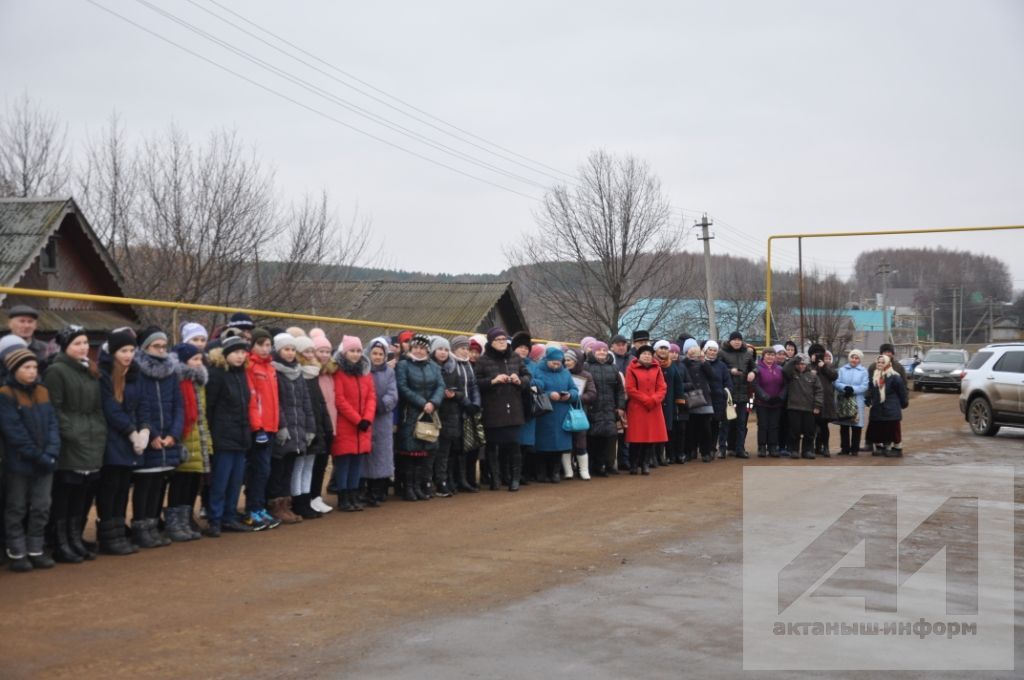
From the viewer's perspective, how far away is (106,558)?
8.83 m

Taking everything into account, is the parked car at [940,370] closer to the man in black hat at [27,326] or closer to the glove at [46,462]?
the man in black hat at [27,326]

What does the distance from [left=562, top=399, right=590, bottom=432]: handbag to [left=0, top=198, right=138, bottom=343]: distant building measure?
54.3ft

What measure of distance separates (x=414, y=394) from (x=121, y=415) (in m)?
3.83

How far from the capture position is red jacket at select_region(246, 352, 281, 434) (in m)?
10.2

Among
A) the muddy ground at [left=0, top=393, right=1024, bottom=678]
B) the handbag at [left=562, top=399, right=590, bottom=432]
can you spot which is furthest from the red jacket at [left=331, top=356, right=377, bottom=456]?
the handbag at [left=562, top=399, right=590, bottom=432]

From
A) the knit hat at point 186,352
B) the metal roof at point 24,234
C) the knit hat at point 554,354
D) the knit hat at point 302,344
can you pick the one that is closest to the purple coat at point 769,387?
the knit hat at point 554,354

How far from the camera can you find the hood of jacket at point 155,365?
921cm

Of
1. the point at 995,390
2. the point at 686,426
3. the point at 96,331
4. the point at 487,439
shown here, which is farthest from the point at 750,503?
the point at 995,390

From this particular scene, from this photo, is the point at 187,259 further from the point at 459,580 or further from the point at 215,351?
the point at 459,580

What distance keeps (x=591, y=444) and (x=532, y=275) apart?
2995cm

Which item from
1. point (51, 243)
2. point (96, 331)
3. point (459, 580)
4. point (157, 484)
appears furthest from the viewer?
point (51, 243)

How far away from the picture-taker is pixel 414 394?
12141mm

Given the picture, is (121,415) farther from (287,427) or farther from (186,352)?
(287,427)

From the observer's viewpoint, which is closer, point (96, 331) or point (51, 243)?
point (96, 331)
